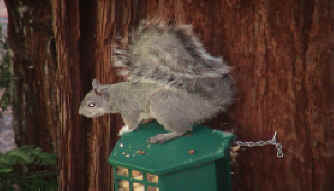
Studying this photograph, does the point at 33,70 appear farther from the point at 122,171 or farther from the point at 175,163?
the point at 175,163

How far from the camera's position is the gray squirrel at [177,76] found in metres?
1.31

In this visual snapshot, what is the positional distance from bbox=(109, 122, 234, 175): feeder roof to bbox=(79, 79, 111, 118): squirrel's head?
290 millimetres

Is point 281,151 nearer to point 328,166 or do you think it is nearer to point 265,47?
point 328,166

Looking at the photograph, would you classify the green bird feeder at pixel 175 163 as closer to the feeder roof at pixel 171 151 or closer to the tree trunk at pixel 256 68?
the feeder roof at pixel 171 151

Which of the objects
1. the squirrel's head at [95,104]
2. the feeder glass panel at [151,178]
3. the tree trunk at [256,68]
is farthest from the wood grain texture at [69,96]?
the feeder glass panel at [151,178]

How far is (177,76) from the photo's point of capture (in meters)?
1.32

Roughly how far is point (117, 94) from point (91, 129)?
29 cm

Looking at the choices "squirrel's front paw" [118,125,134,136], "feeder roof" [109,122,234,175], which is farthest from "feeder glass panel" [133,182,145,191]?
"squirrel's front paw" [118,125,134,136]

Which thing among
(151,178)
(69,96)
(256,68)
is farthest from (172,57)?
(69,96)

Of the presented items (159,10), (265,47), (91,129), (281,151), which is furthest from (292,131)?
(91,129)

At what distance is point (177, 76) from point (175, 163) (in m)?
0.33

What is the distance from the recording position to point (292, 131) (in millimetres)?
1301

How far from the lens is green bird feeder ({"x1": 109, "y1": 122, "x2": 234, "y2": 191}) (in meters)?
1.14

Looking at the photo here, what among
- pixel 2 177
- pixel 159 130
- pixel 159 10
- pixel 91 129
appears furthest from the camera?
pixel 2 177
